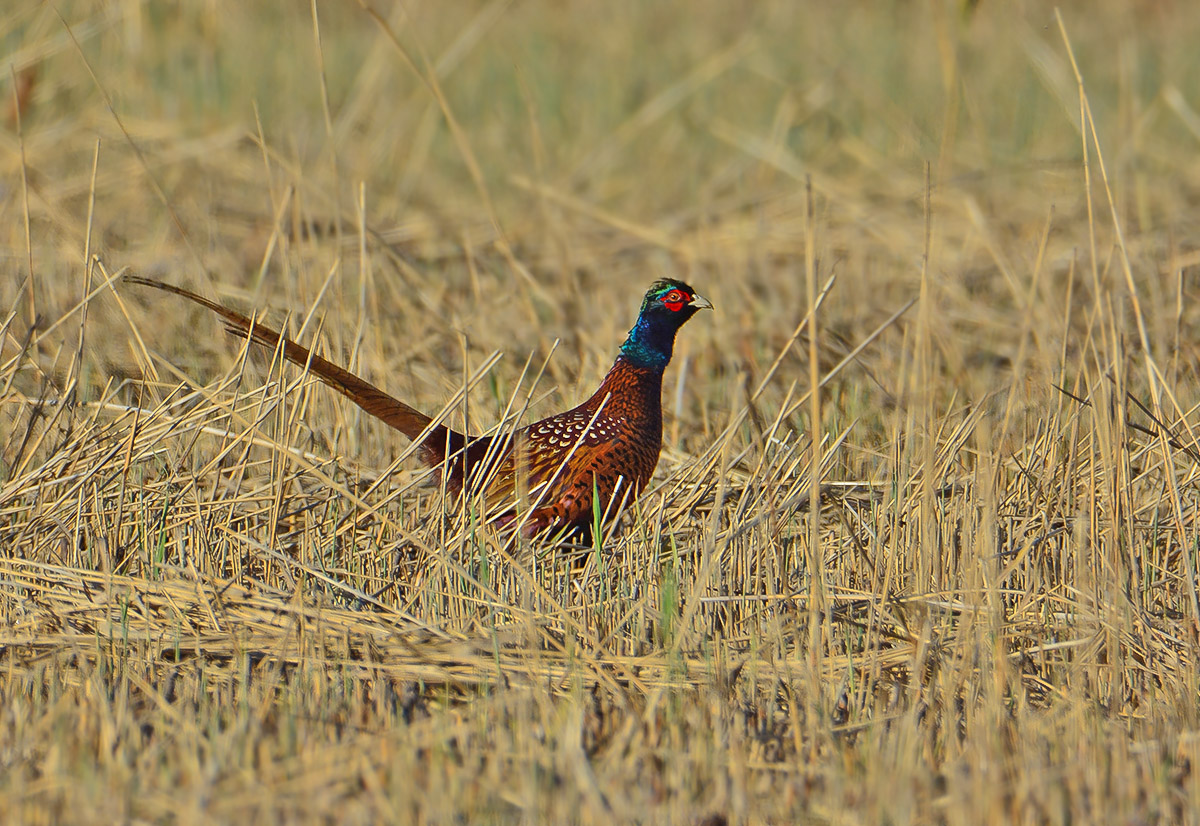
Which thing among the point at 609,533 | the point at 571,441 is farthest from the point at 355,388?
the point at 609,533

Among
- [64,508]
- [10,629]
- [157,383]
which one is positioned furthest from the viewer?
[157,383]

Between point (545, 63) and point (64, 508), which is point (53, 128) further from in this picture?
point (64, 508)

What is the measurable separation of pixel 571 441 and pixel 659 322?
1.31 ft

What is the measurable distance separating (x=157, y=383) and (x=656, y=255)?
334 centimetres

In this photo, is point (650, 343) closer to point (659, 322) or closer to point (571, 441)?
point (659, 322)

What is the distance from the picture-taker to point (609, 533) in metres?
3.78

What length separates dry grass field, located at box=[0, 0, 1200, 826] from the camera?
7.97ft

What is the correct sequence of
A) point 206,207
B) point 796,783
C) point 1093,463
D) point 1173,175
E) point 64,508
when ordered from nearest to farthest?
point 796,783
point 1093,463
point 64,508
point 206,207
point 1173,175

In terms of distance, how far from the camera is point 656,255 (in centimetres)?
681

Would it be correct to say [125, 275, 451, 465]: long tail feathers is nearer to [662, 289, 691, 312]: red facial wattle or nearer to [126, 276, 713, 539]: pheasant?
[126, 276, 713, 539]: pheasant

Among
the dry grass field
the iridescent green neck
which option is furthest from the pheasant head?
the dry grass field

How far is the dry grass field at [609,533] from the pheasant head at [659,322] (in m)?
0.28

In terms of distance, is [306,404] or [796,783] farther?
[306,404]

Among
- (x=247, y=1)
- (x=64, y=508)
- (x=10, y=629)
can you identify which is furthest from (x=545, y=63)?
(x=10, y=629)
